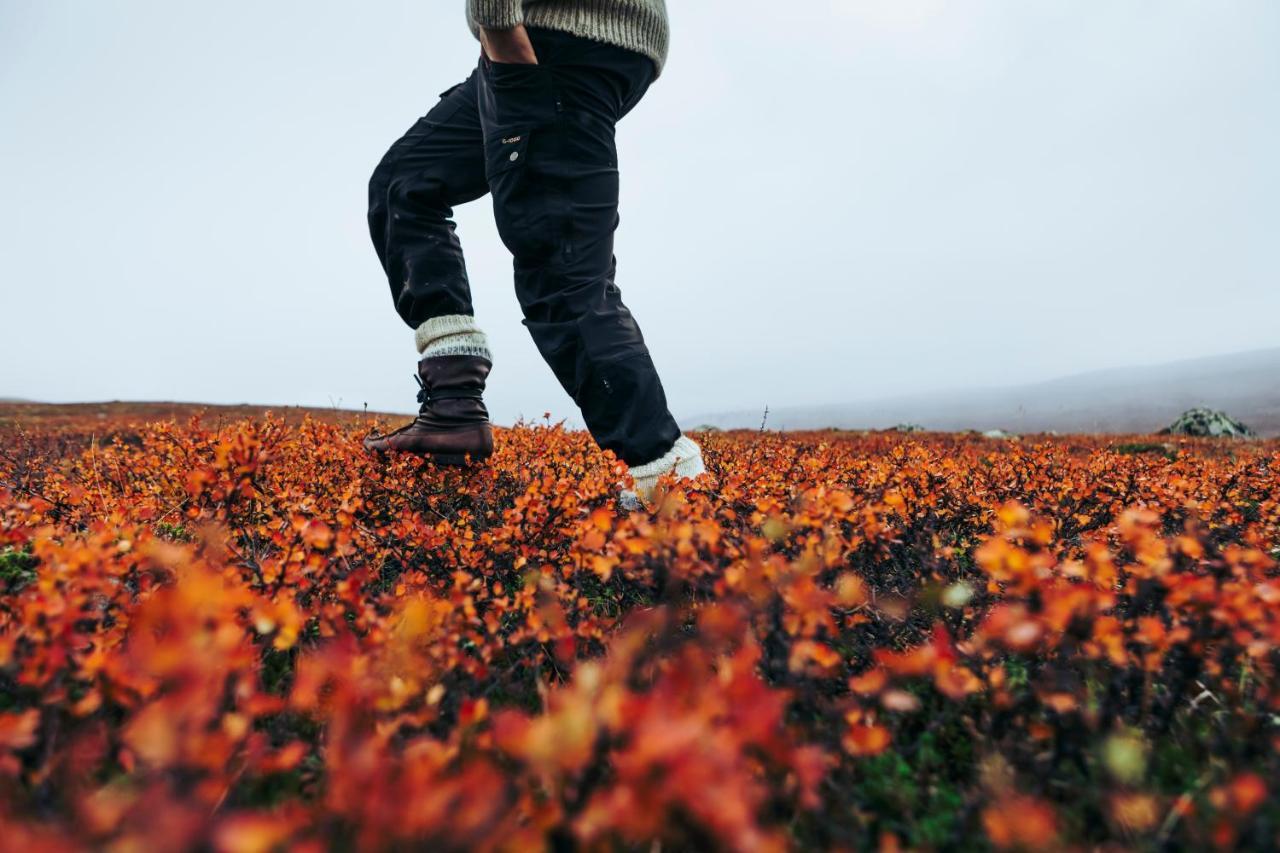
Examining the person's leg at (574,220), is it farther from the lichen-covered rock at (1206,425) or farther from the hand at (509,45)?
the lichen-covered rock at (1206,425)

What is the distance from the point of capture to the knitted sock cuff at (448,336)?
12.8 feet

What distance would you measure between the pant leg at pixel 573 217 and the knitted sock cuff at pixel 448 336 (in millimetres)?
607

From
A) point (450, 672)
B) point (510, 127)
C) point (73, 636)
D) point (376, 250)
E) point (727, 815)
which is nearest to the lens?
point (727, 815)

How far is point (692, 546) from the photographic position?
171 centimetres

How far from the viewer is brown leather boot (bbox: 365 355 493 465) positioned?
382 cm

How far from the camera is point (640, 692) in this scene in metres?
1.60

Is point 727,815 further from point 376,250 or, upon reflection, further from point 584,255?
point 376,250

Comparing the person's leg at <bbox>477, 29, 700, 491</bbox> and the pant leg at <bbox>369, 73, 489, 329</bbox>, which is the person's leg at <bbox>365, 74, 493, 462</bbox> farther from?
the person's leg at <bbox>477, 29, 700, 491</bbox>

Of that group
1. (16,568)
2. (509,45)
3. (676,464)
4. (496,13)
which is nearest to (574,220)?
(509,45)

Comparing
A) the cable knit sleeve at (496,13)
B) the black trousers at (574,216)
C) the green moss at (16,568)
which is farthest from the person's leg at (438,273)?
the green moss at (16,568)

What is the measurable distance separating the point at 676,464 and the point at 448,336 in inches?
67.2

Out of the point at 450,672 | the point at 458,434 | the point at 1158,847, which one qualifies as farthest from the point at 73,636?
the point at 458,434

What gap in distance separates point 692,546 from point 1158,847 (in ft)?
3.58

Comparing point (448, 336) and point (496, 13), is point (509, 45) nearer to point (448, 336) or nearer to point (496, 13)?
point (496, 13)
